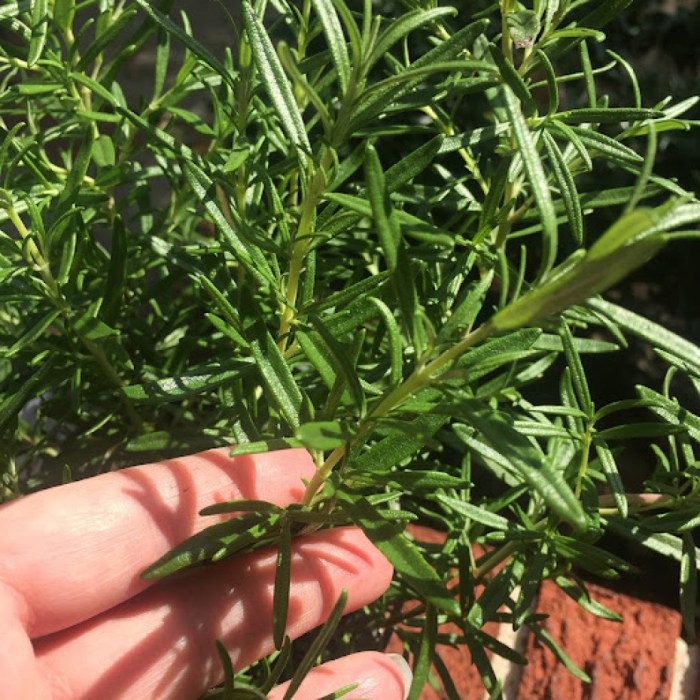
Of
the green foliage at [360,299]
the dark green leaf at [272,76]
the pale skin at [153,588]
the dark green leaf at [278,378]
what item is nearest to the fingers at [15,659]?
the pale skin at [153,588]

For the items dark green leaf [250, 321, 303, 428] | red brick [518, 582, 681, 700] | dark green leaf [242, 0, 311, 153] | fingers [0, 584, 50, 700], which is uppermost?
dark green leaf [242, 0, 311, 153]

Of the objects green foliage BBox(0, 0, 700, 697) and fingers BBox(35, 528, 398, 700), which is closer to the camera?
green foliage BBox(0, 0, 700, 697)

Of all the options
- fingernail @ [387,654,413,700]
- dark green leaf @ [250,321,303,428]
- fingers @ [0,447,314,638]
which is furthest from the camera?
fingernail @ [387,654,413,700]

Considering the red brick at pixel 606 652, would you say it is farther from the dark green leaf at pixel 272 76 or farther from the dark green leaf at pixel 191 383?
the dark green leaf at pixel 272 76

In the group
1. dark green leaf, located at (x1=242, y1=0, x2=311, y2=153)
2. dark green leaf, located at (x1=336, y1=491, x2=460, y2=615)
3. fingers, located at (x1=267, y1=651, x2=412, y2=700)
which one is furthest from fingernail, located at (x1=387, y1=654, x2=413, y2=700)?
dark green leaf, located at (x1=242, y1=0, x2=311, y2=153)

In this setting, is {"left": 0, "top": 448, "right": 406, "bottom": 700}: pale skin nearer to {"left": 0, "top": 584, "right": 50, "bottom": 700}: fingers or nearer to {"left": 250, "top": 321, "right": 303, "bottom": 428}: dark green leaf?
{"left": 0, "top": 584, "right": 50, "bottom": 700}: fingers
